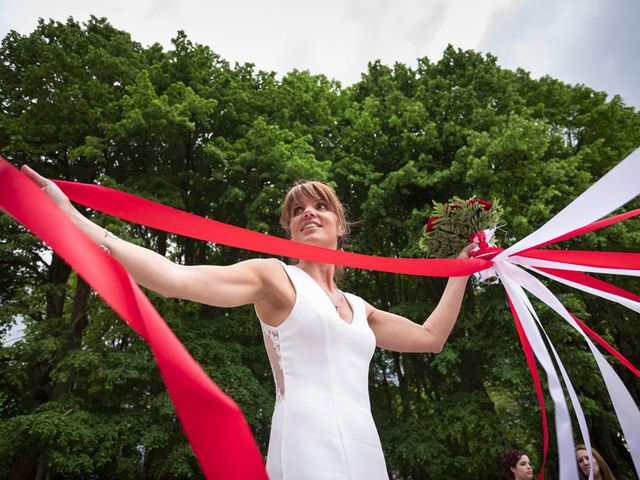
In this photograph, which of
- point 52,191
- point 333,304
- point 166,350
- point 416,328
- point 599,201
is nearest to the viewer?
point 166,350

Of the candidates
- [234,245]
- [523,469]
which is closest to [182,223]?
[234,245]

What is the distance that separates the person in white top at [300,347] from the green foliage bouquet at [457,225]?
1.02 metres

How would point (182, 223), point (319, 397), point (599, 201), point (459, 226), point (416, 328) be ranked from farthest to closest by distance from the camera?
point (459, 226)
point (416, 328)
point (599, 201)
point (182, 223)
point (319, 397)

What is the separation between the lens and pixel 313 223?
2092 mm

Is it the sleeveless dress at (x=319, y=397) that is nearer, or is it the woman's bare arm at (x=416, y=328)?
the sleeveless dress at (x=319, y=397)

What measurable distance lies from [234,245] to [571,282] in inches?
69.1

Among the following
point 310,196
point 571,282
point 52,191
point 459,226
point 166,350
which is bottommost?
point 166,350

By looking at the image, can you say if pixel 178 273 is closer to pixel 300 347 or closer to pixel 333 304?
pixel 300 347

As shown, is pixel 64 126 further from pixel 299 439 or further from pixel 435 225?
pixel 299 439

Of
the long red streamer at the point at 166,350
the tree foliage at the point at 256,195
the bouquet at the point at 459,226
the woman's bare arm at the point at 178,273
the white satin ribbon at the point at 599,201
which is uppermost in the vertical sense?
the tree foliage at the point at 256,195

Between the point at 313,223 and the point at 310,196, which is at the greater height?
the point at 310,196

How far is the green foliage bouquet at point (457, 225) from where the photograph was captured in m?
2.74

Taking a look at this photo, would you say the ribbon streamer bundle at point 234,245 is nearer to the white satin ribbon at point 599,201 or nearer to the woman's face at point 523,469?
the white satin ribbon at point 599,201

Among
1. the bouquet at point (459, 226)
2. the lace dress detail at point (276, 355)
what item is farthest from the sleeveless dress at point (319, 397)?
the bouquet at point (459, 226)
